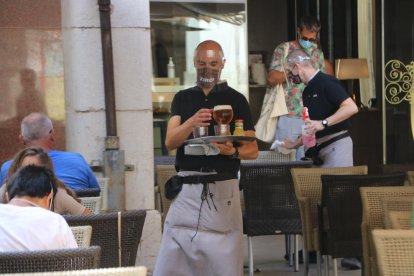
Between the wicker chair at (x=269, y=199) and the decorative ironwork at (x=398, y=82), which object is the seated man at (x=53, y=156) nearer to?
the wicker chair at (x=269, y=199)

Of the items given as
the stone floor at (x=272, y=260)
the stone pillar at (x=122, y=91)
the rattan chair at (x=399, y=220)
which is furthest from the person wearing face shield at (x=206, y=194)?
the stone floor at (x=272, y=260)

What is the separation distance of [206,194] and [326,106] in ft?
6.67

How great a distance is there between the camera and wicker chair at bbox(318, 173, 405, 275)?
6306 millimetres

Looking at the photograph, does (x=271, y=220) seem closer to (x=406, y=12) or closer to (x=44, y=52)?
(x=44, y=52)

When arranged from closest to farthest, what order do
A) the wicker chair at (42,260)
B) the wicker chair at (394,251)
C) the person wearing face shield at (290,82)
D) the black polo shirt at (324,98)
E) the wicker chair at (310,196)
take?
the wicker chair at (42,260) < the wicker chair at (394,251) < the wicker chair at (310,196) < the black polo shirt at (324,98) < the person wearing face shield at (290,82)

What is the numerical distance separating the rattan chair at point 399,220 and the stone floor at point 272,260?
332 cm

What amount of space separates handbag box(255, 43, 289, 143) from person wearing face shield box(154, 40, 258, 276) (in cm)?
379

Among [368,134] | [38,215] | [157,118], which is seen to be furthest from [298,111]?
[38,215]

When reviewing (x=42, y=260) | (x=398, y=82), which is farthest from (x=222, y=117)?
(x=398, y=82)

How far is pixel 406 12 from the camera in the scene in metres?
12.0

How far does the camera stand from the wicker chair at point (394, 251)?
381 cm

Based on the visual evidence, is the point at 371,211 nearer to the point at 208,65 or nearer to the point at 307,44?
the point at 208,65

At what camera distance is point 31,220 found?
4035mm

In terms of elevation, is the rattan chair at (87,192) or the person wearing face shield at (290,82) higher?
the person wearing face shield at (290,82)
